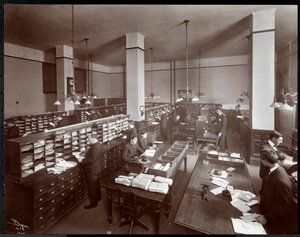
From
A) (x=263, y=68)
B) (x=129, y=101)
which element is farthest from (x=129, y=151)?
(x=263, y=68)

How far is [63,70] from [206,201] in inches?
325

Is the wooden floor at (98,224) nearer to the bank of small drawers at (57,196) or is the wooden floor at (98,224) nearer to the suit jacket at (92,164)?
the bank of small drawers at (57,196)

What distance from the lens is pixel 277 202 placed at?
243cm

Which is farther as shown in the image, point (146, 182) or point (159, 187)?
point (146, 182)

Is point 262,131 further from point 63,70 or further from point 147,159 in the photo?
point 63,70

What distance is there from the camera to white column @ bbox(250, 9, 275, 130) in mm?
5141

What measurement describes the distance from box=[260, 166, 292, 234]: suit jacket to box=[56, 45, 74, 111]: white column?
28.1 ft

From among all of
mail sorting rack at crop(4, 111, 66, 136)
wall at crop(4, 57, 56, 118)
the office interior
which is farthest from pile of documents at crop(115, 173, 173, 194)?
wall at crop(4, 57, 56, 118)

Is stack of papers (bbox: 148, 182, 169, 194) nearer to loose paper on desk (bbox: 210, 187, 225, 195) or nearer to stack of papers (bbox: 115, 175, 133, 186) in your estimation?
stack of papers (bbox: 115, 175, 133, 186)

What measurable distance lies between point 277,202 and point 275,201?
0.02 meters

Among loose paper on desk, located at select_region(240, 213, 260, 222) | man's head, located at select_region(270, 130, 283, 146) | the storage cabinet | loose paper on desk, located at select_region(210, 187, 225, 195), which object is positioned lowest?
loose paper on desk, located at select_region(240, 213, 260, 222)

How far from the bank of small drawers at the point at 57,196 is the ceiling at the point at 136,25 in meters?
2.86

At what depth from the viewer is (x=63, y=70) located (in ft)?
29.0

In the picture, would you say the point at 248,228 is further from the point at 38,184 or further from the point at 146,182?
the point at 38,184
